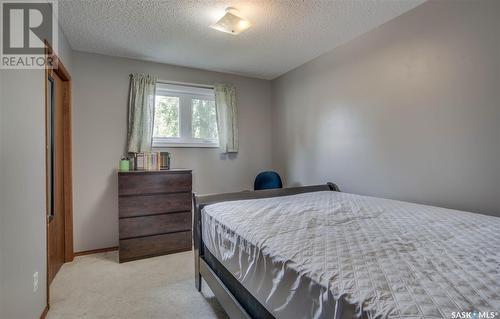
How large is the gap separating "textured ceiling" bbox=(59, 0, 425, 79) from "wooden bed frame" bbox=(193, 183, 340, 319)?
63.5 inches

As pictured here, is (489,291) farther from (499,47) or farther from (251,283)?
(499,47)

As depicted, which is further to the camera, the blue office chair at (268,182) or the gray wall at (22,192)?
the blue office chair at (268,182)

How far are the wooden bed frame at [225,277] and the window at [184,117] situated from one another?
1485 mm

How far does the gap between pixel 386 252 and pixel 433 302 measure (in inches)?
14.3

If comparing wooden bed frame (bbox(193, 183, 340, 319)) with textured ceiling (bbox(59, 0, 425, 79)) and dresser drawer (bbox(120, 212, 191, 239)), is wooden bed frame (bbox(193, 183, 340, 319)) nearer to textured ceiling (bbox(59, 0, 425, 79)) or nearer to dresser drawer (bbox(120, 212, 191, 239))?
dresser drawer (bbox(120, 212, 191, 239))

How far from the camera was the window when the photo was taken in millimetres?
3395

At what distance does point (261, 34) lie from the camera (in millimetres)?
2619

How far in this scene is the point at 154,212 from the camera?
2.87m

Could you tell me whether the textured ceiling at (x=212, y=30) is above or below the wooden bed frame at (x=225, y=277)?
above

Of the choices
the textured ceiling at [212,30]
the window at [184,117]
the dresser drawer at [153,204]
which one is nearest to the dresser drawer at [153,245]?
the dresser drawer at [153,204]

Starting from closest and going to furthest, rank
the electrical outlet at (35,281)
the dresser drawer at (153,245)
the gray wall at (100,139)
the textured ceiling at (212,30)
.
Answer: the electrical outlet at (35,281)
the textured ceiling at (212,30)
the dresser drawer at (153,245)
the gray wall at (100,139)

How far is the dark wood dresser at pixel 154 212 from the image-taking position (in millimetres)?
2740

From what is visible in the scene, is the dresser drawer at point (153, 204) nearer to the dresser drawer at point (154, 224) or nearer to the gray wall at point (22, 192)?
the dresser drawer at point (154, 224)

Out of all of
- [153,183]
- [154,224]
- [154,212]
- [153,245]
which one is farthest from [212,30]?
[153,245]
